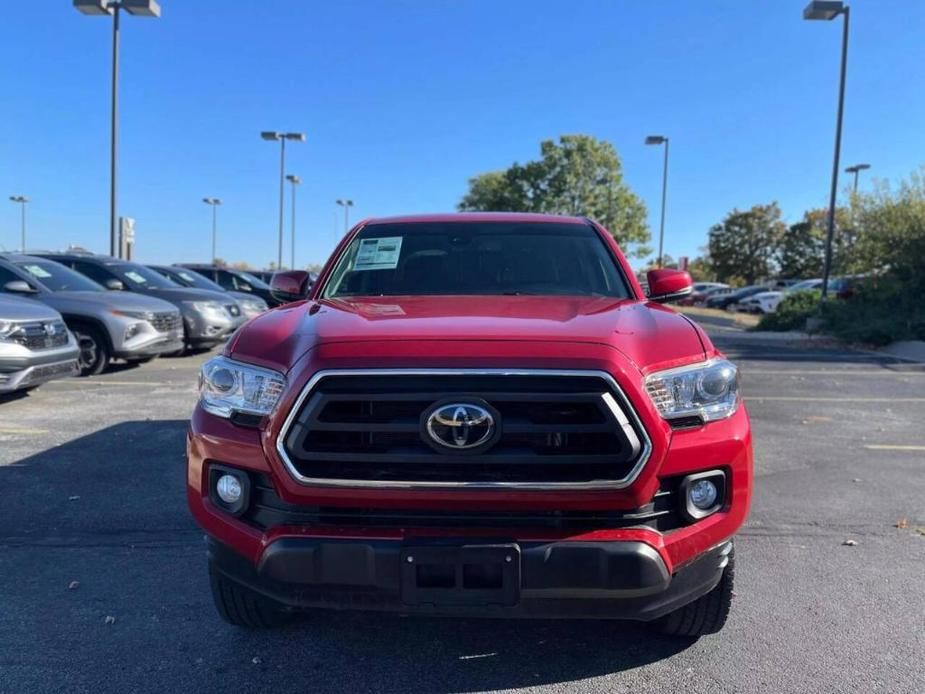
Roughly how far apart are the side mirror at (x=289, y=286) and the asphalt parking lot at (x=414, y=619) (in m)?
1.47

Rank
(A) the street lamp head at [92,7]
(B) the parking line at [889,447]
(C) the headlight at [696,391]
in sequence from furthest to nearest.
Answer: (A) the street lamp head at [92,7] < (B) the parking line at [889,447] < (C) the headlight at [696,391]

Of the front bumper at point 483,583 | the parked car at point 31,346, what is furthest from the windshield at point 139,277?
the front bumper at point 483,583

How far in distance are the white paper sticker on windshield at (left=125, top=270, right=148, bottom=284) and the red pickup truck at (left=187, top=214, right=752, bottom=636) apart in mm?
10495

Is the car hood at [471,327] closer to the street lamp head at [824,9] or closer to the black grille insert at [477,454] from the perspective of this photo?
the black grille insert at [477,454]

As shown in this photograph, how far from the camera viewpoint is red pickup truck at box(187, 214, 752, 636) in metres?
2.26

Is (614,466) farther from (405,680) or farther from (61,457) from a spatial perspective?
(61,457)

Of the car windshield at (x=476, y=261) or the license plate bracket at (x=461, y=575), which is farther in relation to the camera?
the car windshield at (x=476, y=261)

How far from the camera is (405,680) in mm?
2668

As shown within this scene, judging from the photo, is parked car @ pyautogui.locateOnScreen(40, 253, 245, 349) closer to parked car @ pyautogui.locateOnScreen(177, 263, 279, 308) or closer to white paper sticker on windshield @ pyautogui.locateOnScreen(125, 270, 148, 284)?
white paper sticker on windshield @ pyautogui.locateOnScreen(125, 270, 148, 284)

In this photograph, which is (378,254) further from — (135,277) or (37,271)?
(135,277)

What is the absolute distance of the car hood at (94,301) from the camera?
9.41m

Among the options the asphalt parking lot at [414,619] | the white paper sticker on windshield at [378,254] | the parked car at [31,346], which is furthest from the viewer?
the parked car at [31,346]

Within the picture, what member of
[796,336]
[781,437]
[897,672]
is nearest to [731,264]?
[796,336]

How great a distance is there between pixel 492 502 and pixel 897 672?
5.84ft
